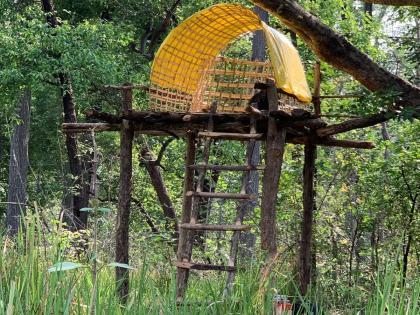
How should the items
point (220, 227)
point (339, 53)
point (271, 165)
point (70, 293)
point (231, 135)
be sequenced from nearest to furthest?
point (70, 293) < point (220, 227) < point (339, 53) < point (231, 135) < point (271, 165)

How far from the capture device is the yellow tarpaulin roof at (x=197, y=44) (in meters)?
7.93

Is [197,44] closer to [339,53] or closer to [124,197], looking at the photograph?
[124,197]

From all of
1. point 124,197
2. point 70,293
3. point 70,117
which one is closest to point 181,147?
point 70,117

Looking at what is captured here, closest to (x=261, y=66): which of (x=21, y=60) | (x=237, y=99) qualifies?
(x=237, y=99)

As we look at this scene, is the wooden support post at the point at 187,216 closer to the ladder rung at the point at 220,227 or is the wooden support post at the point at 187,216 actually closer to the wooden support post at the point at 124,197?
the ladder rung at the point at 220,227

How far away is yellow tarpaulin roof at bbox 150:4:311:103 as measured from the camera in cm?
793

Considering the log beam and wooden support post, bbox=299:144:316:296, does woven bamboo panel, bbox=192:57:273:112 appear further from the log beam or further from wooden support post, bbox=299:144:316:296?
wooden support post, bbox=299:144:316:296

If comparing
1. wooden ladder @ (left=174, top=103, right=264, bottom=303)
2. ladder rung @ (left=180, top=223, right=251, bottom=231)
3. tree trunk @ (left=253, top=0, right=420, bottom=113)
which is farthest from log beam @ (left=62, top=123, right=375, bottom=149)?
tree trunk @ (left=253, top=0, right=420, bottom=113)

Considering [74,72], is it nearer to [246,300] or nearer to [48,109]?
[48,109]

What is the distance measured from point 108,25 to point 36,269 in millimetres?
9789

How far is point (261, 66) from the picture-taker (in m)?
8.21

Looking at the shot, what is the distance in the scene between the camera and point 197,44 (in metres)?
8.35

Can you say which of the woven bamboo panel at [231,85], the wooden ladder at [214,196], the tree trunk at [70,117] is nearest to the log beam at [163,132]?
the woven bamboo panel at [231,85]

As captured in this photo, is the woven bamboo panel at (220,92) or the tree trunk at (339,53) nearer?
Answer: the tree trunk at (339,53)
